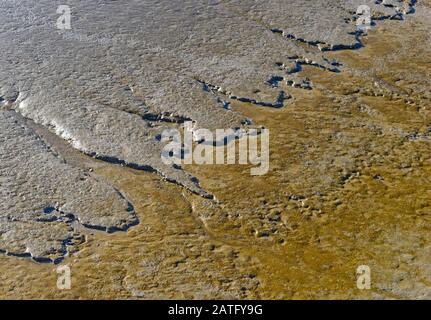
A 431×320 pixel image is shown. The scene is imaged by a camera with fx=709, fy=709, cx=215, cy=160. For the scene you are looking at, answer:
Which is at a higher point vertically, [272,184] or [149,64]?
[149,64]

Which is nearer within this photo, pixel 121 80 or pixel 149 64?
pixel 121 80

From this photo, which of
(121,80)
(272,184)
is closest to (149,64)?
(121,80)

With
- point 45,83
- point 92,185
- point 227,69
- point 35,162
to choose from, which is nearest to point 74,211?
point 92,185

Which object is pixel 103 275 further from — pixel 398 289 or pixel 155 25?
pixel 155 25

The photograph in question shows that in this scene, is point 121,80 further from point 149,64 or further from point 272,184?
point 272,184

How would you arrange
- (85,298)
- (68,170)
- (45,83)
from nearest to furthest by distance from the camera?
1. (85,298)
2. (68,170)
3. (45,83)
